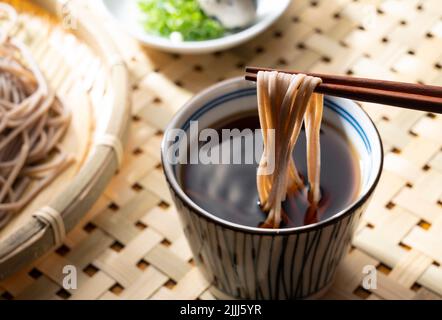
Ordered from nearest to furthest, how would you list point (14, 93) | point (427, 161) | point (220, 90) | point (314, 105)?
point (314, 105)
point (220, 90)
point (427, 161)
point (14, 93)

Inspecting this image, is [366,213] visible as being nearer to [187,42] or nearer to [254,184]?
[254,184]

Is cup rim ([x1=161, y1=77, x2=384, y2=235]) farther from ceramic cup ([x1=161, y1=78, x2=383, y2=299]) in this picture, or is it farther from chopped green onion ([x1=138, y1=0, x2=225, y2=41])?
chopped green onion ([x1=138, y1=0, x2=225, y2=41])

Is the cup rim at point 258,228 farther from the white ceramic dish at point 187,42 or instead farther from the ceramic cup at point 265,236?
the white ceramic dish at point 187,42

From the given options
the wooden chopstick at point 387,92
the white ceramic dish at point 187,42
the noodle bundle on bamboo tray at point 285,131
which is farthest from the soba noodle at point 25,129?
the wooden chopstick at point 387,92

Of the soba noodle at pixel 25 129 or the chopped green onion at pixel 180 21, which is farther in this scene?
the chopped green onion at pixel 180 21

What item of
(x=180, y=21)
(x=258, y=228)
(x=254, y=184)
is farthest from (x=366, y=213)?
(x=180, y=21)

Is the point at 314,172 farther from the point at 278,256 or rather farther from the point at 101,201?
the point at 101,201

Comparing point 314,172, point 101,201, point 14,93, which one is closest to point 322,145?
point 314,172
